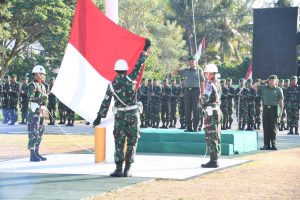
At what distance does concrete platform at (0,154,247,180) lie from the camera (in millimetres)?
11273

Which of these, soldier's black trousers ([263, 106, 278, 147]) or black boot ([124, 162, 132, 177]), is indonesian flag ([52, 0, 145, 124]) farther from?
soldier's black trousers ([263, 106, 278, 147])

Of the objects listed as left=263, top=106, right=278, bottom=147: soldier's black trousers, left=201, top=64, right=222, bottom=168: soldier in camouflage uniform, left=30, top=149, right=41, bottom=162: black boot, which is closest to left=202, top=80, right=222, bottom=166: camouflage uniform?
left=201, top=64, right=222, bottom=168: soldier in camouflage uniform

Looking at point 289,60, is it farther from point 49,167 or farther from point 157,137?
point 49,167

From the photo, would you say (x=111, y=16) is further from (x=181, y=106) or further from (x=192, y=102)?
(x=181, y=106)

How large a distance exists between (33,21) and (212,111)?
24.1 metres

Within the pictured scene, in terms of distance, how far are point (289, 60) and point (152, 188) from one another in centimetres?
1587

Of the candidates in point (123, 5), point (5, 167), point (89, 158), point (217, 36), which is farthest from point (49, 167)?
point (217, 36)

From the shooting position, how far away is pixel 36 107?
12758 millimetres

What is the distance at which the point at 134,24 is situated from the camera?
48.1 m

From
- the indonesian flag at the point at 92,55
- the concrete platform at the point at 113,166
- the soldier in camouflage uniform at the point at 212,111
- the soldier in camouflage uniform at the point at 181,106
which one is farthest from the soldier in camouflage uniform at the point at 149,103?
the soldier in camouflage uniform at the point at 212,111

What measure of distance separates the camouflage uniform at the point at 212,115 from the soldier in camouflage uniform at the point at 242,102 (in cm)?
1093

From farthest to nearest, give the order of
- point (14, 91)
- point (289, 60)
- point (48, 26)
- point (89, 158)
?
point (48, 26) < point (14, 91) < point (289, 60) < point (89, 158)

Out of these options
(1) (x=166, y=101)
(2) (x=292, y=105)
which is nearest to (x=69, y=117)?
(1) (x=166, y=101)

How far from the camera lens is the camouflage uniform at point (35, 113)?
12.7 meters
